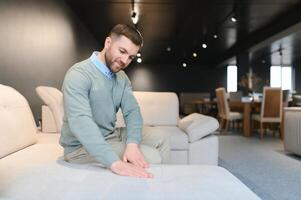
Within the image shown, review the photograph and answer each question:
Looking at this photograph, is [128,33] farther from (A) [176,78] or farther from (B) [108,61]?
(A) [176,78]

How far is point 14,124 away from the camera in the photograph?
190 cm

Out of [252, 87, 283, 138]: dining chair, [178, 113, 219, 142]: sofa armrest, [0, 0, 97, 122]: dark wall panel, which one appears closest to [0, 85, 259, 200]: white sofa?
[178, 113, 219, 142]: sofa armrest

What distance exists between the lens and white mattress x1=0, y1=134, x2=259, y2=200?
1094 millimetres

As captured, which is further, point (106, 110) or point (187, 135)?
point (187, 135)

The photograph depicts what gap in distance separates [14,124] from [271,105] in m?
5.16

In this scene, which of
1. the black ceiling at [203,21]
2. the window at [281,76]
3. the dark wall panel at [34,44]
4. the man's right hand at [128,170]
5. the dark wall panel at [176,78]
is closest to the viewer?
the man's right hand at [128,170]

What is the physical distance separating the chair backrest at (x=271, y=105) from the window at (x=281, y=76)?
11443mm

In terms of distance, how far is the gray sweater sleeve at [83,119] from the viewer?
1363 mm

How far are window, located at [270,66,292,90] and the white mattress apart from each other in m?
16.6

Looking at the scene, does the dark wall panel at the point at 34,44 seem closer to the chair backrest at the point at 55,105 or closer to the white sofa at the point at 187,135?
the white sofa at the point at 187,135

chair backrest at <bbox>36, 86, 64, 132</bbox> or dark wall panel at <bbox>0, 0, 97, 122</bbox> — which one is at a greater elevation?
dark wall panel at <bbox>0, 0, 97, 122</bbox>

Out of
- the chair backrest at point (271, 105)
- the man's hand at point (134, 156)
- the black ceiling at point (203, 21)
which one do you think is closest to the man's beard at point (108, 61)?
the man's hand at point (134, 156)

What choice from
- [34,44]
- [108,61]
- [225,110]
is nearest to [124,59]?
[108,61]

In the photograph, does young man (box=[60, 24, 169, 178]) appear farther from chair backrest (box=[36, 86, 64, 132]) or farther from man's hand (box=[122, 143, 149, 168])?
chair backrest (box=[36, 86, 64, 132])
